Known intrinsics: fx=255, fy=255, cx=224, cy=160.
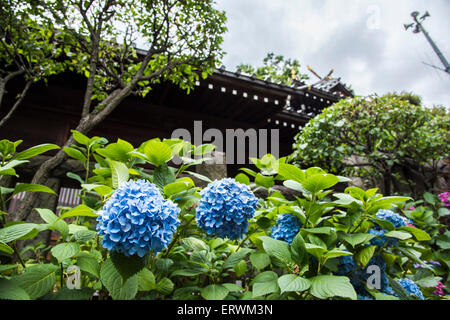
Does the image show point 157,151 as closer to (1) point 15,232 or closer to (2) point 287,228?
(1) point 15,232

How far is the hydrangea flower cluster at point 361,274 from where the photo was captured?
3.34ft

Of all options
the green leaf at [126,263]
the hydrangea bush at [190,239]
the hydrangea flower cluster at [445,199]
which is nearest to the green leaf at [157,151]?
the hydrangea bush at [190,239]

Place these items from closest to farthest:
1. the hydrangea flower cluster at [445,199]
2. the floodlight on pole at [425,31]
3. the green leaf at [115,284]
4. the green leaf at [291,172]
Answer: the green leaf at [115,284] → the green leaf at [291,172] → the hydrangea flower cluster at [445,199] → the floodlight on pole at [425,31]

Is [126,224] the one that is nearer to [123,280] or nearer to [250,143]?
[123,280]

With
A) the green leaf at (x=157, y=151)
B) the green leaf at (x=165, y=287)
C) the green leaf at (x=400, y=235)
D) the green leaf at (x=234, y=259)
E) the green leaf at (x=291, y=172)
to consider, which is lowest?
the green leaf at (x=165, y=287)

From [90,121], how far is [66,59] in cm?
171

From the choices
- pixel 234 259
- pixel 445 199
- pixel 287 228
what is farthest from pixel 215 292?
pixel 445 199

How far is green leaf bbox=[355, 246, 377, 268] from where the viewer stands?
0.97 m

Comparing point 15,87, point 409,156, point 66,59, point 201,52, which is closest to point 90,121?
point 201,52

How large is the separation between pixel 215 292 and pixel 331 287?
0.39m

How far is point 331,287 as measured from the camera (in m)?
0.76

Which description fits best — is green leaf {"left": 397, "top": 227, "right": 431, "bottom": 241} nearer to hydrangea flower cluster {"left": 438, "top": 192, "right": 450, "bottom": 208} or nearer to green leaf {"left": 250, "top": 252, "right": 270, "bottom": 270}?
green leaf {"left": 250, "top": 252, "right": 270, "bottom": 270}

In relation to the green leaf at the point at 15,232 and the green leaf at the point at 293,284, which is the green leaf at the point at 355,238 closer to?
the green leaf at the point at 293,284

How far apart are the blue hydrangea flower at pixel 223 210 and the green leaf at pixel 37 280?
0.46 m
